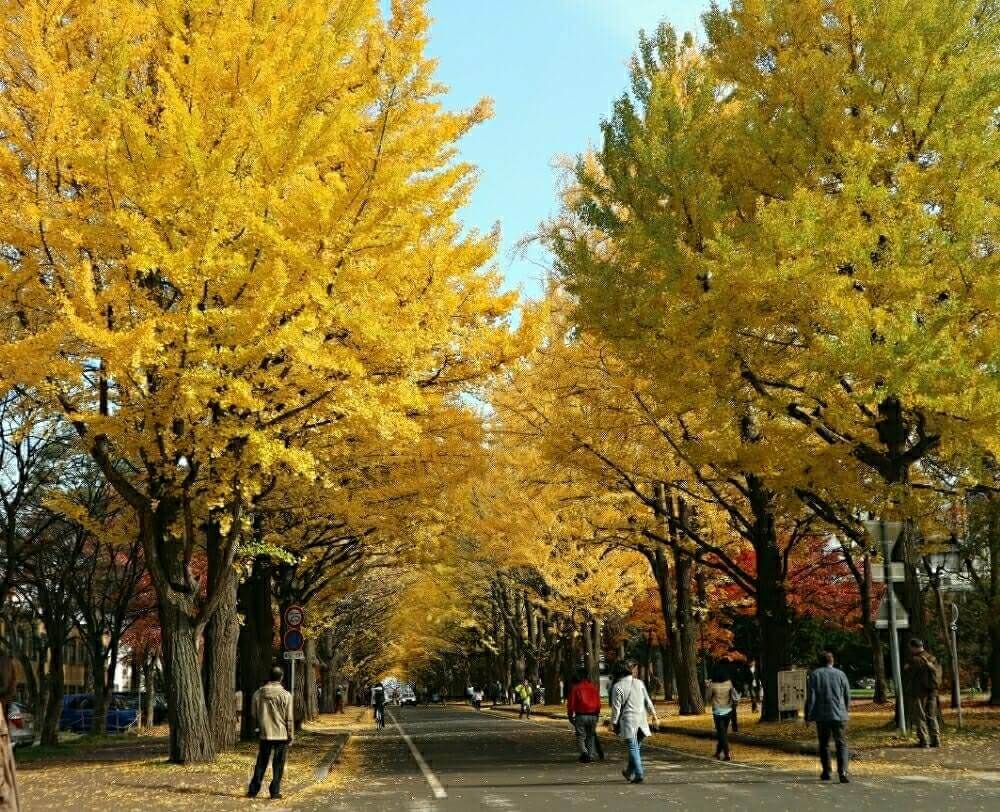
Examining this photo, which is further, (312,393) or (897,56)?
(897,56)

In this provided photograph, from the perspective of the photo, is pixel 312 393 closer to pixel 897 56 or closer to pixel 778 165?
pixel 778 165

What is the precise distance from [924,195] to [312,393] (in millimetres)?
8744

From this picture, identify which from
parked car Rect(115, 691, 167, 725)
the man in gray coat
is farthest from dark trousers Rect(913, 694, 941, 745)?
parked car Rect(115, 691, 167, 725)

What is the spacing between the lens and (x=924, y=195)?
16609 mm

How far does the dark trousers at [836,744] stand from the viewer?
13703 millimetres

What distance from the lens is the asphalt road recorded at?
11.7 metres

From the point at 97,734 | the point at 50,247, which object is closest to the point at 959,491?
the point at 50,247

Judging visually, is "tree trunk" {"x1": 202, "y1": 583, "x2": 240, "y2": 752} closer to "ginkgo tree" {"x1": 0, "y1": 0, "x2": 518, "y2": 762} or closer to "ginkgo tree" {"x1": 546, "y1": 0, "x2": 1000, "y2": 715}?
"ginkgo tree" {"x1": 0, "y1": 0, "x2": 518, "y2": 762}

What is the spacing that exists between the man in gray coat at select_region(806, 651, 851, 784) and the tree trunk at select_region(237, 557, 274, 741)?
1445cm

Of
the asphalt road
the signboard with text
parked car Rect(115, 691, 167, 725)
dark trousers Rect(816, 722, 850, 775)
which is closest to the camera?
the asphalt road

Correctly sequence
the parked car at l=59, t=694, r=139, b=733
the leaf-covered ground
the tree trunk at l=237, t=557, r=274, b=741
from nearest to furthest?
the leaf-covered ground → the tree trunk at l=237, t=557, r=274, b=741 → the parked car at l=59, t=694, r=139, b=733

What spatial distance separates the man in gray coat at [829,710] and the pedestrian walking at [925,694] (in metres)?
3.05

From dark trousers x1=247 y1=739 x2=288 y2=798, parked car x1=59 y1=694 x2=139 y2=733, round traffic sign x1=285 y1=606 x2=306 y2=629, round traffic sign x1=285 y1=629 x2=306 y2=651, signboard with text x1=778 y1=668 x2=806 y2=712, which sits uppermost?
round traffic sign x1=285 y1=606 x2=306 y2=629

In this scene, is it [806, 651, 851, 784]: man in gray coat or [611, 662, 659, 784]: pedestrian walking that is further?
[611, 662, 659, 784]: pedestrian walking
